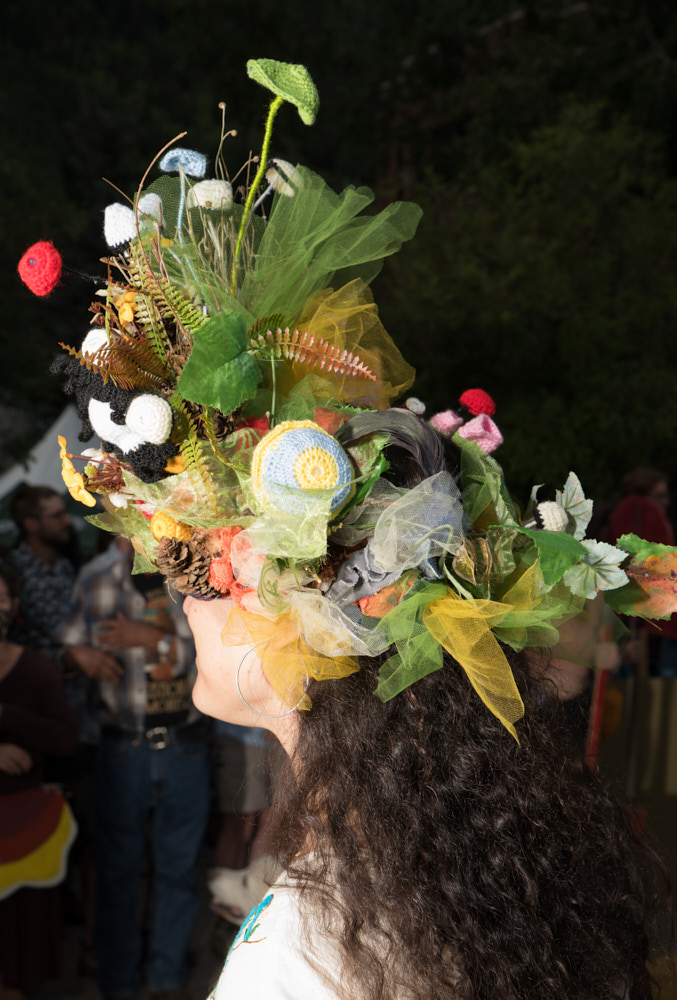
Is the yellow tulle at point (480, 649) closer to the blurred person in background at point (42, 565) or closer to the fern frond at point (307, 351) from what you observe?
the fern frond at point (307, 351)

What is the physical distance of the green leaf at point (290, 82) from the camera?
1.01m

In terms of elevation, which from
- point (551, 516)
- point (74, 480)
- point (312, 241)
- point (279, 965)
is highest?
point (312, 241)

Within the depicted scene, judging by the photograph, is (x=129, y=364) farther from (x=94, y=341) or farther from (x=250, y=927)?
(x=250, y=927)

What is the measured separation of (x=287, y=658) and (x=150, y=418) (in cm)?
34

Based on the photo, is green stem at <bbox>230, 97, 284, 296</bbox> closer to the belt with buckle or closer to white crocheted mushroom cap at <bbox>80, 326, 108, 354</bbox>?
white crocheted mushroom cap at <bbox>80, 326, 108, 354</bbox>

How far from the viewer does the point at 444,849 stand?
997 millimetres

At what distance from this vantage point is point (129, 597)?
298 centimetres

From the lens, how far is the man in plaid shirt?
286 centimetres

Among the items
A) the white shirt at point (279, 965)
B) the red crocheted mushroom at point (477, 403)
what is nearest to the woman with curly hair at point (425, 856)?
the white shirt at point (279, 965)

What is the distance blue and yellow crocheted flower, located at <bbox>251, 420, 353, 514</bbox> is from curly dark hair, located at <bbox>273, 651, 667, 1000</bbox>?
0.79 feet

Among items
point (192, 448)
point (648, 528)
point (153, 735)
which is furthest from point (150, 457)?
point (648, 528)

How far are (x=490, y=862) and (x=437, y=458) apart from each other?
505mm

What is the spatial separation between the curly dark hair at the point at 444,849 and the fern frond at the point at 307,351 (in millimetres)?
409

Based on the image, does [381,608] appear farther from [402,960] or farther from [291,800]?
[402,960]
